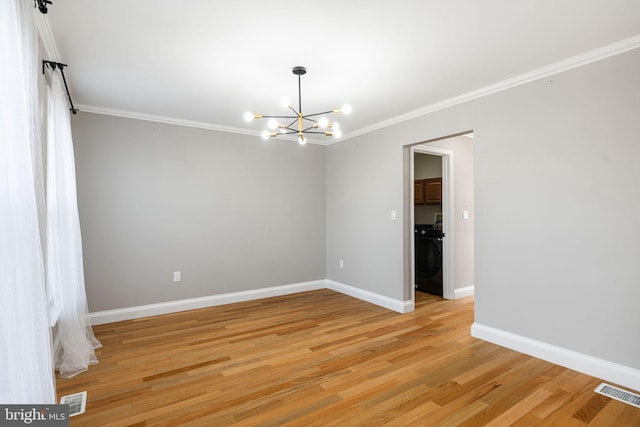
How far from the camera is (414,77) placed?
298cm

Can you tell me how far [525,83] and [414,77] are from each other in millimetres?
974

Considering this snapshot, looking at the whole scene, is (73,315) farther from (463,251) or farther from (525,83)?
(463,251)

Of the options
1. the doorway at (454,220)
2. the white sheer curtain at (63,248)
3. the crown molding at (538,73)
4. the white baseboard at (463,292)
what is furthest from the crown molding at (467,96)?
the white baseboard at (463,292)

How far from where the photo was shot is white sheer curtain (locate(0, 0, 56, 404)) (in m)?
1.21

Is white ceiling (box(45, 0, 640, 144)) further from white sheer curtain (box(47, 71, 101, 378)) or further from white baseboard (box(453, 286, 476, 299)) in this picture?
white baseboard (box(453, 286, 476, 299))

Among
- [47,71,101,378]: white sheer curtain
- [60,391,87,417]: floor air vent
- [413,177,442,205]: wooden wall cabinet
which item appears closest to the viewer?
[60,391,87,417]: floor air vent

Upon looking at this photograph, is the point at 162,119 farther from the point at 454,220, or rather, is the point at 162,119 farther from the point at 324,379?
the point at 454,220

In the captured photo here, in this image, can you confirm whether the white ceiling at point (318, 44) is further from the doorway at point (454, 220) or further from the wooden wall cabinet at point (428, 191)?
the wooden wall cabinet at point (428, 191)

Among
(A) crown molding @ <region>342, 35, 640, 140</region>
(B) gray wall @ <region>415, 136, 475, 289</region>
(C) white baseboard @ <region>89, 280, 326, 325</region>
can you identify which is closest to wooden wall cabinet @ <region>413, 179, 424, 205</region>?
(B) gray wall @ <region>415, 136, 475, 289</region>

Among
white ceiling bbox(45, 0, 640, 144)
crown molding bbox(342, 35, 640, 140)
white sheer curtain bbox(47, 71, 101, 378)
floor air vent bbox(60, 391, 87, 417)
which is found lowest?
floor air vent bbox(60, 391, 87, 417)

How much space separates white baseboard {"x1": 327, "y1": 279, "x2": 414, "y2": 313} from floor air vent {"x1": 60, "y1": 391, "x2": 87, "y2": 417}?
3235 millimetres

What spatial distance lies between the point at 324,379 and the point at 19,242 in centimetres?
207

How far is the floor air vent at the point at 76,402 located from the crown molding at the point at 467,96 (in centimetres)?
246

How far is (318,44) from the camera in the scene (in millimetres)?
2396
